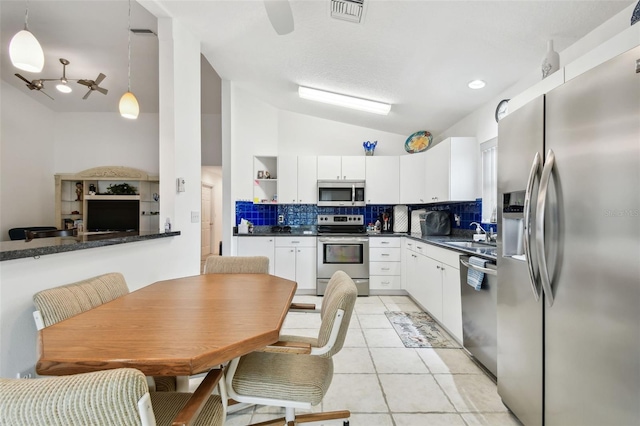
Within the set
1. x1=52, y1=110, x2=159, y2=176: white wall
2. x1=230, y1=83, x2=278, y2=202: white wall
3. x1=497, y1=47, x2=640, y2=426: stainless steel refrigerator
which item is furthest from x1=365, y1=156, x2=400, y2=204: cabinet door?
x1=52, y1=110, x2=159, y2=176: white wall

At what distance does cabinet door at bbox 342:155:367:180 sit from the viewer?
445 centimetres

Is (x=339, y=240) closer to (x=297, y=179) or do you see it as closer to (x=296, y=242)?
(x=296, y=242)

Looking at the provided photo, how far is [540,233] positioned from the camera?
50.8 inches

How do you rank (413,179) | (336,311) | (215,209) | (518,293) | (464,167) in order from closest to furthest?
(336,311)
(518,293)
(464,167)
(413,179)
(215,209)

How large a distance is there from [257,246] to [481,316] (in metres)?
2.97

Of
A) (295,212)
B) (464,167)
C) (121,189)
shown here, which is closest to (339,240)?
(295,212)

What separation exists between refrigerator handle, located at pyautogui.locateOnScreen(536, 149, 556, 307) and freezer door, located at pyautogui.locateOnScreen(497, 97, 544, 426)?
0.24 ft

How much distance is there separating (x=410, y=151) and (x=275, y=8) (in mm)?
3343

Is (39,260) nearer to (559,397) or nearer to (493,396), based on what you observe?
(559,397)

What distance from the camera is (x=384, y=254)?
4184 millimetres

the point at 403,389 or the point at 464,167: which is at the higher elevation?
the point at 464,167

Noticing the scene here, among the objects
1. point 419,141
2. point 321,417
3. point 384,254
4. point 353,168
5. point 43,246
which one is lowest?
point 321,417

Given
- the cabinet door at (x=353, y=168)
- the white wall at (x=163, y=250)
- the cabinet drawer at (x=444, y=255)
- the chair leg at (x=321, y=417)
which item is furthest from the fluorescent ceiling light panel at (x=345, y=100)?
the chair leg at (x=321, y=417)

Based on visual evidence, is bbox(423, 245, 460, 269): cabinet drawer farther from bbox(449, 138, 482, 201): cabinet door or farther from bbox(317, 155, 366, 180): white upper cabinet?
bbox(317, 155, 366, 180): white upper cabinet
